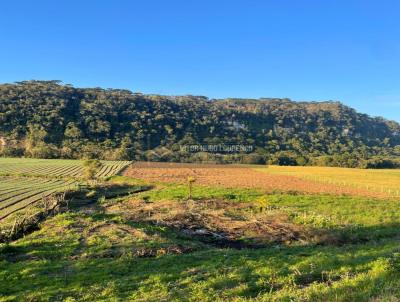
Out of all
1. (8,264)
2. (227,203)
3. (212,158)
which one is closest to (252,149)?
(212,158)

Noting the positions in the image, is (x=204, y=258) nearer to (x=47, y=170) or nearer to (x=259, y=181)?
(x=259, y=181)

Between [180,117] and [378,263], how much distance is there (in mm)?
177124

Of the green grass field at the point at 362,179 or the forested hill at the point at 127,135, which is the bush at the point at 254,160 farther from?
the green grass field at the point at 362,179

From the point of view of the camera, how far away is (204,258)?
54.0 ft

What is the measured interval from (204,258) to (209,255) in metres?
0.66

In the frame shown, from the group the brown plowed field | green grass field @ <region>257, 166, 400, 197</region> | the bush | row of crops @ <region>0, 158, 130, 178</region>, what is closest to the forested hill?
the bush

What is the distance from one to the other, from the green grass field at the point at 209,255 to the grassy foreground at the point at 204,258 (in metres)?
0.04

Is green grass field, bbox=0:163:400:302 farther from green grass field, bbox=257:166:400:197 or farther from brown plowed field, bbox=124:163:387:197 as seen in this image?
green grass field, bbox=257:166:400:197

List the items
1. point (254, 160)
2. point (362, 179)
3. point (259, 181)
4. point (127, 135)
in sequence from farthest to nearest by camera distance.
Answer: point (127, 135)
point (254, 160)
point (362, 179)
point (259, 181)

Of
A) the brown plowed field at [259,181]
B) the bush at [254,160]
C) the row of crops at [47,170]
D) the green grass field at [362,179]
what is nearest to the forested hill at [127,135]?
the bush at [254,160]

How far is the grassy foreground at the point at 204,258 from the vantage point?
429 inches

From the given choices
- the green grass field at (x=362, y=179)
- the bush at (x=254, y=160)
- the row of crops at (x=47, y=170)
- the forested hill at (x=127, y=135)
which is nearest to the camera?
the green grass field at (x=362, y=179)

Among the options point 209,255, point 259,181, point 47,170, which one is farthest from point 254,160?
point 209,255

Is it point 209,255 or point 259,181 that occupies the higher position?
point 209,255
